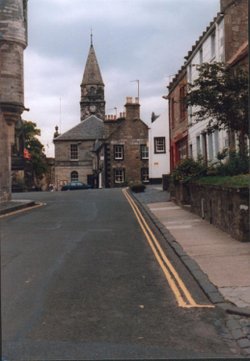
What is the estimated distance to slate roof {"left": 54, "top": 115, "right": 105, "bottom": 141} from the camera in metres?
85.9

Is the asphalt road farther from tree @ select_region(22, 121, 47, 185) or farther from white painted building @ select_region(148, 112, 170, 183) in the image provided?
tree @ select_region(22, 121, 47, 185)

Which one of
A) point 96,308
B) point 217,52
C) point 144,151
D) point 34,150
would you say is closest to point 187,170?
point 217,52

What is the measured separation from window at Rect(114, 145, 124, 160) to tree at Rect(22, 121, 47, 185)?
12.7 meters

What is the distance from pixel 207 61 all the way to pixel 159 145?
92.1ft

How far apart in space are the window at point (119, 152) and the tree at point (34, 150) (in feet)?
41.7

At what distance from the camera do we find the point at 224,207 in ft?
52.7

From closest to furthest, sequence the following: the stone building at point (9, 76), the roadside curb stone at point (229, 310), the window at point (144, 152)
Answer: the roadside curb stone at point (229, 310) → the stone building at point (9, 76) → the window at point (144, 152)

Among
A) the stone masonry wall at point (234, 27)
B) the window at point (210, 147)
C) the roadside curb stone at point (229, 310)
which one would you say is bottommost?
the roadside curb stone at point (229, 310)

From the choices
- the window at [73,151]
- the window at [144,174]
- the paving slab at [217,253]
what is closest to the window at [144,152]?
the window at [144,174]

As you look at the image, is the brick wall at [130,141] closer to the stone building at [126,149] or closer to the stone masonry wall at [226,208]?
the stone building at [126,149]

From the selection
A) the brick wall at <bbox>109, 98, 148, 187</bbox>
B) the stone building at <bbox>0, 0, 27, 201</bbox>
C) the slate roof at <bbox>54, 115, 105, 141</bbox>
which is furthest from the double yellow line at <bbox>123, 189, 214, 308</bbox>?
the slate roof at <bbox>54, 115, 105, 141</bbox>

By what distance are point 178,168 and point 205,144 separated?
5.28 meters

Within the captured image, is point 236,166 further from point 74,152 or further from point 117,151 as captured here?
point 74,152

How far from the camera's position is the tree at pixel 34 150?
7444 centimetres
